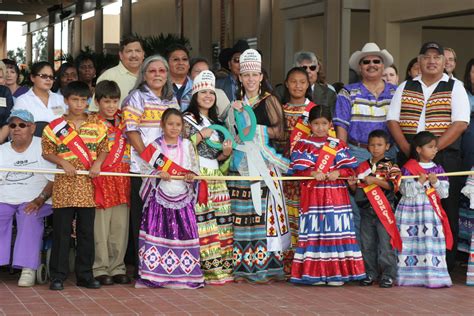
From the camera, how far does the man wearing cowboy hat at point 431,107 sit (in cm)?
906

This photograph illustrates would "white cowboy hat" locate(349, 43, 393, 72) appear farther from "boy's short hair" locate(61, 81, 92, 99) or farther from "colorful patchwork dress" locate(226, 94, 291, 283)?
"boy's short hair" locate(61, 81, 92, 99)

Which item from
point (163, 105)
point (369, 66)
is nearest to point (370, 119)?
point (369, 66)

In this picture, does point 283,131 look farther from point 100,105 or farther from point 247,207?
point 100,105

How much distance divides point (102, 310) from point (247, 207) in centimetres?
184

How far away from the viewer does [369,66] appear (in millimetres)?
9273

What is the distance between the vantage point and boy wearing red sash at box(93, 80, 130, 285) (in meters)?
8.73

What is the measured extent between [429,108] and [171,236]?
2.60m

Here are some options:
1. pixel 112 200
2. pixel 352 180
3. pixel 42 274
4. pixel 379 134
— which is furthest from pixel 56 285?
pixel 379 134

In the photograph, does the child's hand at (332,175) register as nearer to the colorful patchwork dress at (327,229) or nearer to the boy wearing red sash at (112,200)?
the colorful patchwork dress at (327,229)

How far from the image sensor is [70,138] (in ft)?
27.8

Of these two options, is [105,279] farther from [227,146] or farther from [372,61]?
[372,61]

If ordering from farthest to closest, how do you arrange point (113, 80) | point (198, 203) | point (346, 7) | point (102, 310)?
point (346, 7)
point (113, 80)
point (198, 203)
point (102, 310)

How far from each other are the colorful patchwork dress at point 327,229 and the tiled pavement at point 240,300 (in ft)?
0.46

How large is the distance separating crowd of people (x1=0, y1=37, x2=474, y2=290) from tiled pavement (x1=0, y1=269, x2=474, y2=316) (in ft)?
0.55
